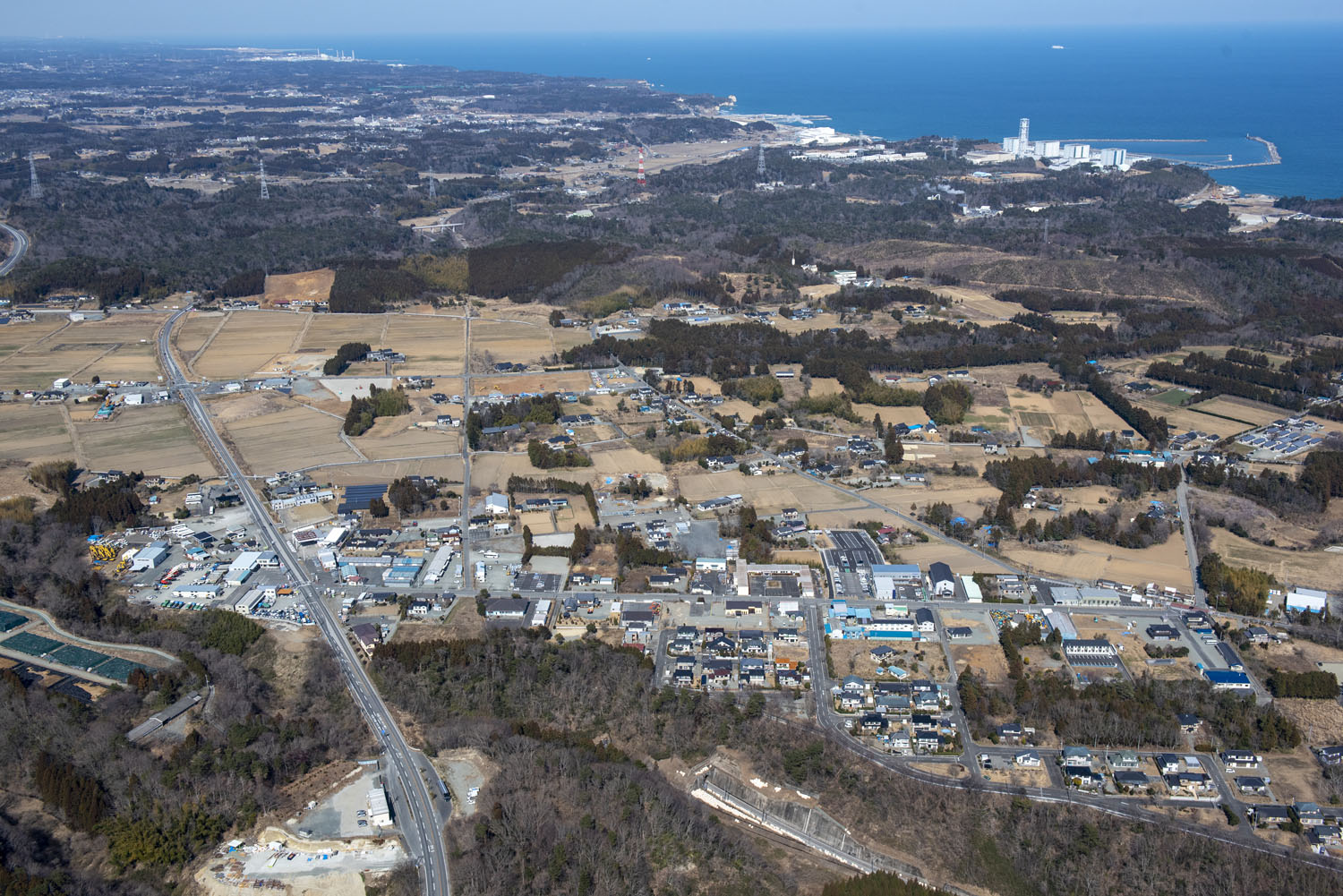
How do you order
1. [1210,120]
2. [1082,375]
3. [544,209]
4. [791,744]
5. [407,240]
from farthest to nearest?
[1210,120] → [544,209] → [407,240] → [1082,375] → [791,744]

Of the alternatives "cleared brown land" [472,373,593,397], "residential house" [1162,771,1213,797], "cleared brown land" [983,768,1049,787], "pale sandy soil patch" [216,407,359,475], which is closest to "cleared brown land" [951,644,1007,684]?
"cleared brown land" [983,768,1049,787]

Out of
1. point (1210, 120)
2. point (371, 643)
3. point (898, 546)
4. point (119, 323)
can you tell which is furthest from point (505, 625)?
point (1210, 120)

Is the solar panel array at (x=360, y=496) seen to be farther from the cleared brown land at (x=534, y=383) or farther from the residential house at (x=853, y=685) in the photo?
the residential house at (x=853, y=685)

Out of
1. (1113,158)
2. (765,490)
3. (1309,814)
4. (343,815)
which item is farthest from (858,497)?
(1113,158)

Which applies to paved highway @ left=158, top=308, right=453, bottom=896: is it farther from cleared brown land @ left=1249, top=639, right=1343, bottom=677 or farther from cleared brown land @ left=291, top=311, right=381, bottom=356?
cleared brown land @ left=1249, top=639, right=1343, bottom=677

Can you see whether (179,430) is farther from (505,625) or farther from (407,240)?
(407,240)

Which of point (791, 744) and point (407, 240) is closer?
point (791, 744)
